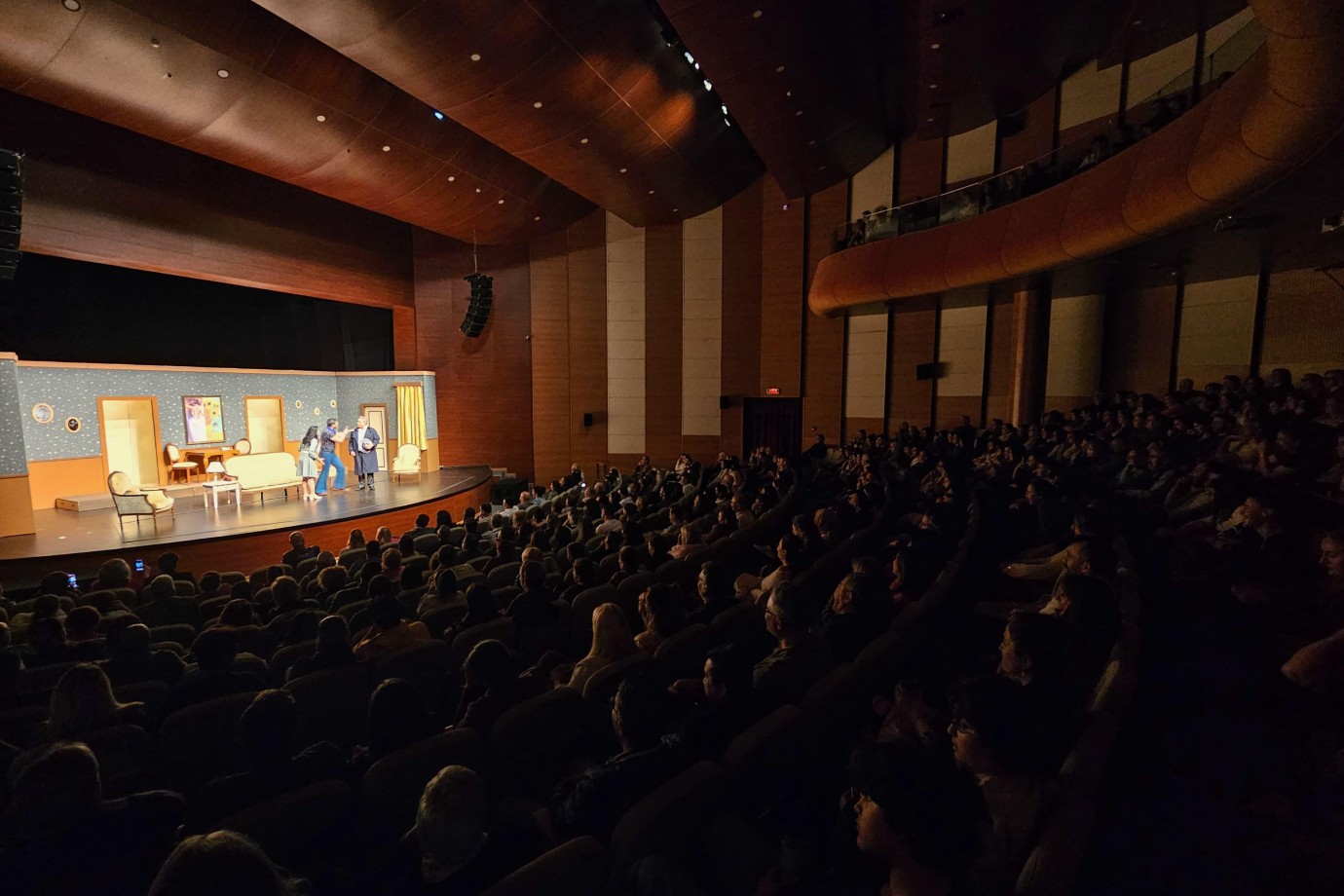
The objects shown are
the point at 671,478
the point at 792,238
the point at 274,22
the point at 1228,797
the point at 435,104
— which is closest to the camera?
the point at 1228,797

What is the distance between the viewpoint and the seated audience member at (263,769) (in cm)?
177

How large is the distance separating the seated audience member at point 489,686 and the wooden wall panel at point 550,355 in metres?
11.5

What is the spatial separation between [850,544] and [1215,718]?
2.22 m

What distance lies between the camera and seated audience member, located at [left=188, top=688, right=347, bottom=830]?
1.77m

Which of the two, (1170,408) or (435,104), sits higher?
(435,104)

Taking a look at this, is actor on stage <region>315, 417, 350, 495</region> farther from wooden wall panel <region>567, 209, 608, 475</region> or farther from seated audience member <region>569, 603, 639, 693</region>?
seated audience member <region>569, 603, 639, 693</region>

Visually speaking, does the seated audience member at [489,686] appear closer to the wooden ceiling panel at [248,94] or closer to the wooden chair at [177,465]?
the wooden ceiling panel at [248,94]

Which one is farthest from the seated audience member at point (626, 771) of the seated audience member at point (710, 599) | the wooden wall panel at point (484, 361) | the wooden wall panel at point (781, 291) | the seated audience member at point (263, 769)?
the wooden wall panel at point (484, 361)

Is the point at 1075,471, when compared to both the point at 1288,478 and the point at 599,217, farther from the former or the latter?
the point at 599,217

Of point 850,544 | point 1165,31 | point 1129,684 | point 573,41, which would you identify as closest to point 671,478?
point 850,544

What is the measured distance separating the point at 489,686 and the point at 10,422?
28.1 feet

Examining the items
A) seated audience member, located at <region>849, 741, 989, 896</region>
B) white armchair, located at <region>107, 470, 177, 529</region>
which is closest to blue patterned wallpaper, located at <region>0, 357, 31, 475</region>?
white armchair, located at <region>107, 470, 177, 529</region>

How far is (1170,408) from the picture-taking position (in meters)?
7.00

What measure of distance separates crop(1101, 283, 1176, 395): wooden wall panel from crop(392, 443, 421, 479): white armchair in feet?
40.5
